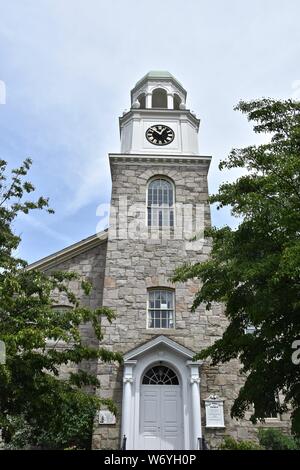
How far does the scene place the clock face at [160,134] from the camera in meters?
18.8

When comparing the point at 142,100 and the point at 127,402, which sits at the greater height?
the point at 142,100

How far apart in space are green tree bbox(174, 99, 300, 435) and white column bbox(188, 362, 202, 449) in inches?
163

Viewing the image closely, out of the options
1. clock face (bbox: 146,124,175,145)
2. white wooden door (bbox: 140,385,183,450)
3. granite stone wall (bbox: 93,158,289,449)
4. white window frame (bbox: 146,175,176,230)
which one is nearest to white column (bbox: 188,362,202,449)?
granite stone wall (bbox: 93,158,289,449)

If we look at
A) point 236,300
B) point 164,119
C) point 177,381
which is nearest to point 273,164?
point 236,300

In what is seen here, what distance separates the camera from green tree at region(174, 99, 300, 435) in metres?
7.04

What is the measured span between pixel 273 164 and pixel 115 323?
8.36 m

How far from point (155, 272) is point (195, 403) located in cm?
460

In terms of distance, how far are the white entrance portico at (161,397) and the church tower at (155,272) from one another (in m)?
0.03

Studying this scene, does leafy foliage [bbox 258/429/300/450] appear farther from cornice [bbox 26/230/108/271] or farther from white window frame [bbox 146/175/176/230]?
cornice [bbox 26/230/108/271]

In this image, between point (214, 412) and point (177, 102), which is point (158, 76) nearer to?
point (177, 102)

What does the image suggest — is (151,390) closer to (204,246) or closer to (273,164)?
(204,246)

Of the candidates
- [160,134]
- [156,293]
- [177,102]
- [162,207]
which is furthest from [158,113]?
[156,293]

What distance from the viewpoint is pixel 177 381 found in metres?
13.7

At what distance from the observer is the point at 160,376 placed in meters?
13.8
